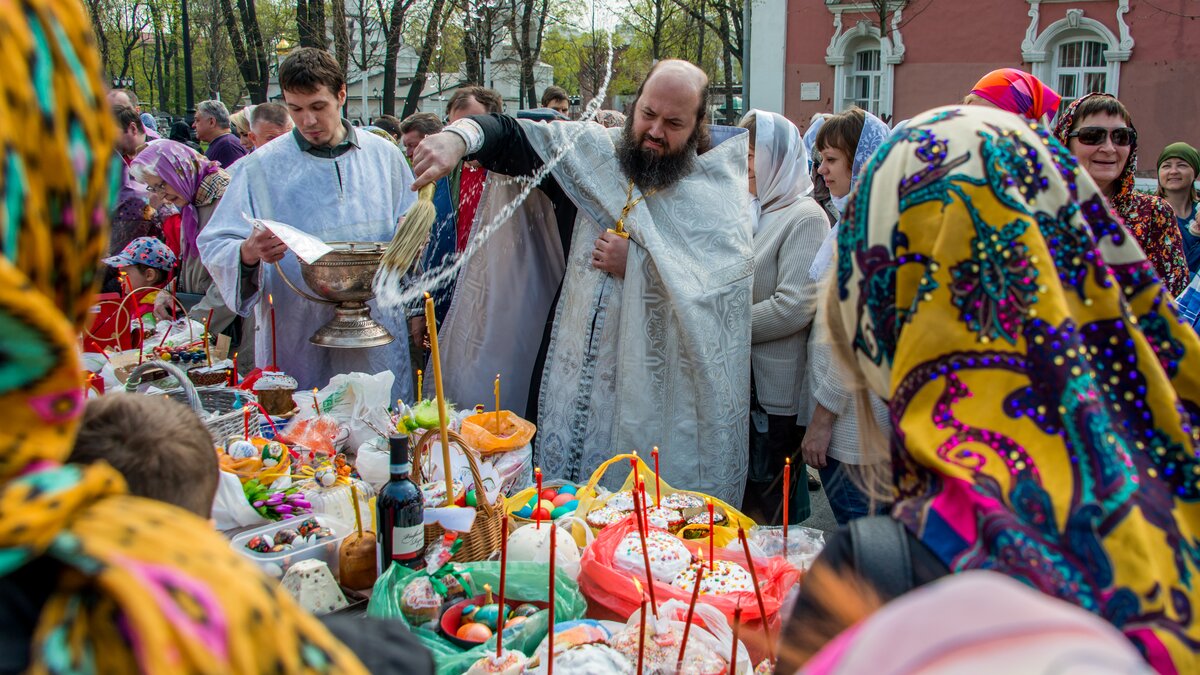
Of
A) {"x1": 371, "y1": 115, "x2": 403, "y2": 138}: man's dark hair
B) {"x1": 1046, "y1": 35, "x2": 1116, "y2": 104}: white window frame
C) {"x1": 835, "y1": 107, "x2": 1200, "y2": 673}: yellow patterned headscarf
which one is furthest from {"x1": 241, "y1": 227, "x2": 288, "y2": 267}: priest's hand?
{"x1": 1046, "y1": 35, "x2": 1116, "y2": 104}: white window frame

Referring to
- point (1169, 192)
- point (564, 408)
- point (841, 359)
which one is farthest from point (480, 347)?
point (1169, 192)

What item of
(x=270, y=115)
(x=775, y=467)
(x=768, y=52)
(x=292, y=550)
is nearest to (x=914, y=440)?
(x=292, y=550)

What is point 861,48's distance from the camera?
21344 mm

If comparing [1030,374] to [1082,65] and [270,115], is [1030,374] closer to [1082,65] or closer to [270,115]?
[270,115]

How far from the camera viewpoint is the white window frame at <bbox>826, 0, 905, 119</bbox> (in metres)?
20.3

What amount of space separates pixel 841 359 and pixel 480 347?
261cm

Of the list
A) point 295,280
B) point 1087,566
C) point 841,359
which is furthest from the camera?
point 295,280

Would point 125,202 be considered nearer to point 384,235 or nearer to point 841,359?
point 384,235

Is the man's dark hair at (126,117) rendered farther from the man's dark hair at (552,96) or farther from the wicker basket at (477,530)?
the wicker basket at (477,530)

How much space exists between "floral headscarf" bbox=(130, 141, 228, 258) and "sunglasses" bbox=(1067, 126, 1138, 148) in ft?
13.0

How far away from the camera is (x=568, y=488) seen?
282cm

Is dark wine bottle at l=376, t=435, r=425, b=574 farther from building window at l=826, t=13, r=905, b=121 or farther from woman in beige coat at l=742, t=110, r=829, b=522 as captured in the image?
building window at l=826, t=13, r=905, b=121

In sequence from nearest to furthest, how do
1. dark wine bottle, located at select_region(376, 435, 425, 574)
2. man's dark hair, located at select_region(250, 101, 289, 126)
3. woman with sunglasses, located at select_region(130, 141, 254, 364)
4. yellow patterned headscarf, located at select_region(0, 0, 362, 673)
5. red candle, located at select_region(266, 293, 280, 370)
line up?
1. yellow patterned headscarf, located at select_region(0, 0, 362, 673)
2. dark wine bottle, located at select_region(376, 435, 425, 574)
3. red candle, located at select_region(266, 293, 280, 370)
4. woman with sunglasses, located at select_region(130, 141, 254, 364)
5. man's dark hair, located at select_region(250, 101, 289, 126)

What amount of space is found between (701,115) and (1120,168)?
148 centimetres
